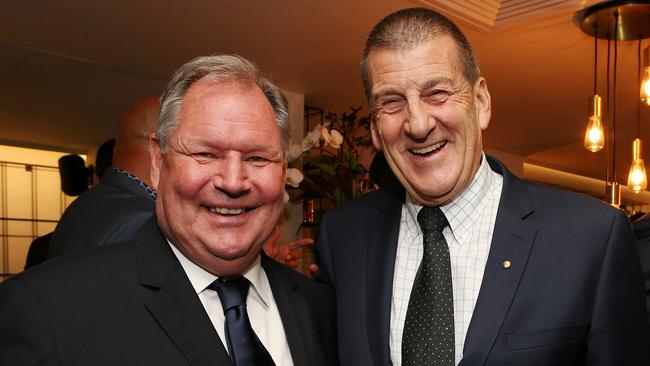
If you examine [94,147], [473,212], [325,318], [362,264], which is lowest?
[325,318]

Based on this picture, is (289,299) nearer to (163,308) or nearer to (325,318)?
(325,318)

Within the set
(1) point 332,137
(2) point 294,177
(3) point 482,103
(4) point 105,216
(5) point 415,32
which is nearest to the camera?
(5) point 415,32

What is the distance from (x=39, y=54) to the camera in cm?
474

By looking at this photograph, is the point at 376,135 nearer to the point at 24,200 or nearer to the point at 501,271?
the point at 501,271

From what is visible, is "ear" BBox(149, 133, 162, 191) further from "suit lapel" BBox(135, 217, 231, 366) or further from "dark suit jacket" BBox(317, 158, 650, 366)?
"dark suit jacket" BBox(317, 158, 650, 366)

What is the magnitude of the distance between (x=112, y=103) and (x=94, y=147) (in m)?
2.58

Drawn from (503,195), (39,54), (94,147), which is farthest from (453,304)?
(94,147)

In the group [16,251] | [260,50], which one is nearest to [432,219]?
[260,50]

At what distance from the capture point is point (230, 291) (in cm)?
131

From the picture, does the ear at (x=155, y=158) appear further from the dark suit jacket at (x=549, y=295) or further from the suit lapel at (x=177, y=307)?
the dark suit jacket at (x=549, y=295)

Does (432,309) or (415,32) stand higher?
(415,32)

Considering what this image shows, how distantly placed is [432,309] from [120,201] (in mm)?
1075

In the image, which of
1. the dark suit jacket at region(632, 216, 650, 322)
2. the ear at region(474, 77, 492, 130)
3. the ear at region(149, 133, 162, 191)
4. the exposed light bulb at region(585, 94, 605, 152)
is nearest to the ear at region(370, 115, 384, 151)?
the ear at region(474, 77, 492, 130)

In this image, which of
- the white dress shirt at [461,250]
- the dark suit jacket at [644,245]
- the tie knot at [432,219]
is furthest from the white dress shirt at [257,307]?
the dark suit jacket at [644,245]
